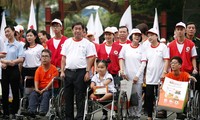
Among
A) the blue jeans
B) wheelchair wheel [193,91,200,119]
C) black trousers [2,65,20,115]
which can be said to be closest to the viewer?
wheelchair wheel [193,91,200,119]

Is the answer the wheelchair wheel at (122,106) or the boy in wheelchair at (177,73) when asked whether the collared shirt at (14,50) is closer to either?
the wheelchair wheel at (122,106)

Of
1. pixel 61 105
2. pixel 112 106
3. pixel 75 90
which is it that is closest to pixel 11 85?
pixel 61 105

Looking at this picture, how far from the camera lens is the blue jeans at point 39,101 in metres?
11.8

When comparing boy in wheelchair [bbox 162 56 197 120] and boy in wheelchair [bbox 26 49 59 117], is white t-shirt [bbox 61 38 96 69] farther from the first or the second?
boy in wheelchair [bbox 162 56 197 120]

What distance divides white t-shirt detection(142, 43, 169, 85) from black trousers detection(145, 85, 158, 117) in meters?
0.13

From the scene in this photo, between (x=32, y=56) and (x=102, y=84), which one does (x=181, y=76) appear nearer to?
(x=102, y=84)

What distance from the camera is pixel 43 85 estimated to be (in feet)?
40.2

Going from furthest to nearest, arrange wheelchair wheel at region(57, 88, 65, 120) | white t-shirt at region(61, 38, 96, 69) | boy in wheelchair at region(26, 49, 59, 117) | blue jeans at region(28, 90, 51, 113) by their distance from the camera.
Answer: boy in wheelchair at region(26, 49, 59, 117), blue jeans at region(28, 90, 51, 113), wheelchair wheel at region(57, 88, 65, 120), white t-shirt at region(61, 38, 96, 69)

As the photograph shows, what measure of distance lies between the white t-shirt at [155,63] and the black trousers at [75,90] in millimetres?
1429

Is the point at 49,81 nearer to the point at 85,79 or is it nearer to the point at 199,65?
the point at 85,79

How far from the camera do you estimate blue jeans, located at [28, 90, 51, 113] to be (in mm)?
11836

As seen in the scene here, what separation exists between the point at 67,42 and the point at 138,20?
16624mm

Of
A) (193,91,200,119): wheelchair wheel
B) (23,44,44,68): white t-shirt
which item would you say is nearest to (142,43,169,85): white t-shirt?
(193,91,200,119): wheelchair wheel

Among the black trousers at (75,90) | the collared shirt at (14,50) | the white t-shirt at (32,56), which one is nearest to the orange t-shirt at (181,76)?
the black trousers at (75,90)
